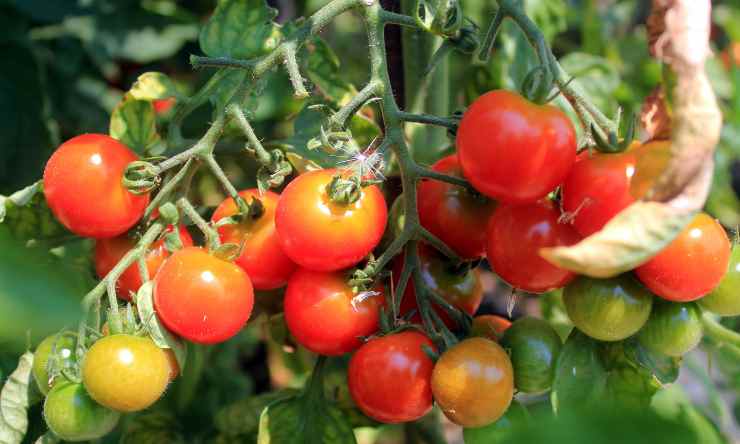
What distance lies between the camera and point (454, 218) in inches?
31.4

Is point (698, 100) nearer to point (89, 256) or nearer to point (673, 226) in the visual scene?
point (673, 226)

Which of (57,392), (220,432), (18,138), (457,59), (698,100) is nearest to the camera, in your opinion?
(698,100)

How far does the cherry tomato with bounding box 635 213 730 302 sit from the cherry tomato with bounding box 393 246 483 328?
20 cm

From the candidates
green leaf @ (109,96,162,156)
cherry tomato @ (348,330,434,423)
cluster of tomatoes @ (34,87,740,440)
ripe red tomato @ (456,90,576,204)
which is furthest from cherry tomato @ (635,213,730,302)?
green leaf @ (109,96,162,156)

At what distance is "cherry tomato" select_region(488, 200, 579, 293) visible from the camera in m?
0.70

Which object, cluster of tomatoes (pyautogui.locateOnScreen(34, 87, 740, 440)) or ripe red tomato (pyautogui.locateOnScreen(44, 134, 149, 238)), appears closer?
cluster of tomatoes (pyautogui.locateOnScreen(34, 87, 740, 440))

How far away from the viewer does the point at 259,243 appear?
0.79 metres

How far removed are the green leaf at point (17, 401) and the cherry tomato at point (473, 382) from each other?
431mm

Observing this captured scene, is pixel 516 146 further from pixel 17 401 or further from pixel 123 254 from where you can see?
pixel 17 401

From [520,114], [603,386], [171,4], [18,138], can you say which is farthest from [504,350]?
[171,4]

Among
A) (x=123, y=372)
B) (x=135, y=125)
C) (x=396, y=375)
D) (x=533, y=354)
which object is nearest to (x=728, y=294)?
(x=533, y=354)

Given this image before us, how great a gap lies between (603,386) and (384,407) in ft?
0.69

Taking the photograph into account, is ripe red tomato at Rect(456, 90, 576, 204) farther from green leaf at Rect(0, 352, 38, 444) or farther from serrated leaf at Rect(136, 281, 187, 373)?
green leaf at Rect(0, 352, 38, 444)

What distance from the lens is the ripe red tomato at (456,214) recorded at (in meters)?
0.80
